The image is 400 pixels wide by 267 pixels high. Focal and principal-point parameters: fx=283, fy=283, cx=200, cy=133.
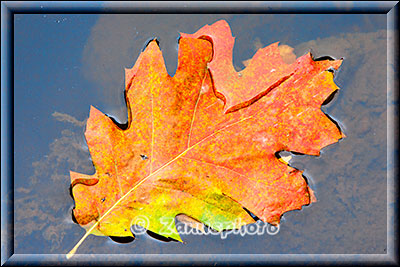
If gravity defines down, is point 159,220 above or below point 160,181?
below

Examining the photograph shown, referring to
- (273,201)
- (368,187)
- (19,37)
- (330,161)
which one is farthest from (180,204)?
(19,37)

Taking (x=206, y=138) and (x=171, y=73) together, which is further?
(x=171, y=73)

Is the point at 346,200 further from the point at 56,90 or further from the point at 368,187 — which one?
the point at 56,90

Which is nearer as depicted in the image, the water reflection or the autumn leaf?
the autumn leaf

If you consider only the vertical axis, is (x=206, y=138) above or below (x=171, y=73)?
below
